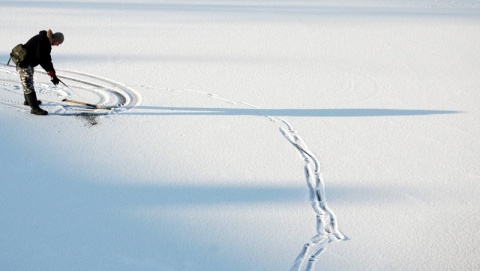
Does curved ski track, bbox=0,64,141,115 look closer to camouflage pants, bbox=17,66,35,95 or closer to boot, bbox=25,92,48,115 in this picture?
boot, bbox=25,92,48,115

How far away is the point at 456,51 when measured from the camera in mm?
7316

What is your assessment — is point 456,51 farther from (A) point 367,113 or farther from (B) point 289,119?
(B) point 289,119

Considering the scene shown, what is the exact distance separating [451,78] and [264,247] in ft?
14.5

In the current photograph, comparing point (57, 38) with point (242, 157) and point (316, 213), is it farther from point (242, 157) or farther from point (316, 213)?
point (316, 213)

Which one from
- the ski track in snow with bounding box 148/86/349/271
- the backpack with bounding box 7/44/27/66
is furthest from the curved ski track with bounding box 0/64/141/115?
the ski track in snow with bounding box 148/86/349/271

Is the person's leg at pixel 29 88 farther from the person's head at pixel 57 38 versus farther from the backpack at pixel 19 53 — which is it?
the person's head at pixel 57 38

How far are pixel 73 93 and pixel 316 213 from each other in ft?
10.4

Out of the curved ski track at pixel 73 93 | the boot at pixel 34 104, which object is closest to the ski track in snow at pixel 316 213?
the curved ski track at pixel 73 93

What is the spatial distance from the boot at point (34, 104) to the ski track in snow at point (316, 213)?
224 cm

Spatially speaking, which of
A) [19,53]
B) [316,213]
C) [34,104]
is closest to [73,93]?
[34,104]

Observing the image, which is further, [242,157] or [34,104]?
[34,104]

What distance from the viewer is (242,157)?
12.6 ft

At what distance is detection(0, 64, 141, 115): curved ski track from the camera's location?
15.3 feet

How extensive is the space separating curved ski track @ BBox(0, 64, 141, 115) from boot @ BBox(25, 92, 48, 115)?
14 centimetres
